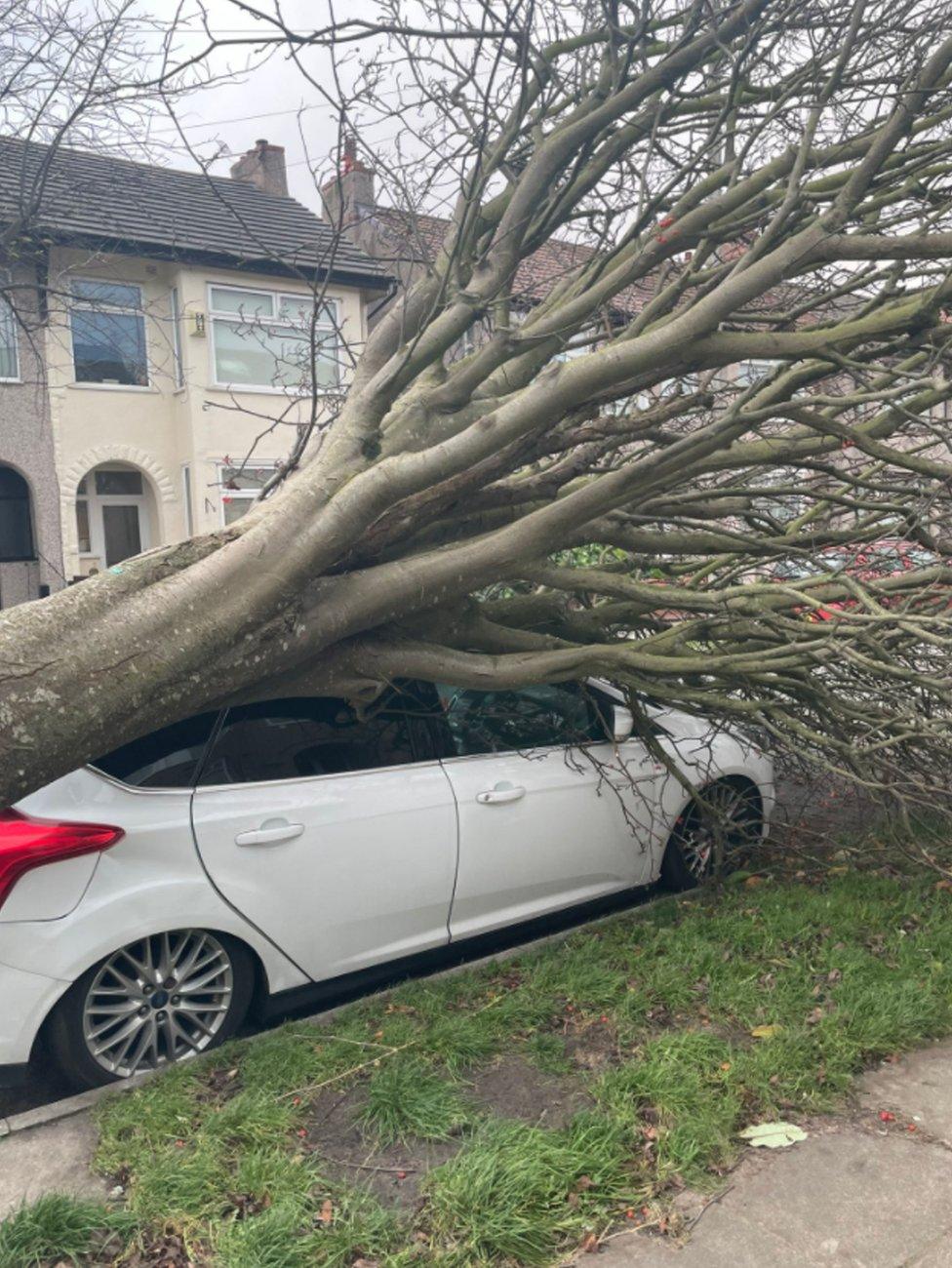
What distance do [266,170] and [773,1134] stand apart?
21578mm

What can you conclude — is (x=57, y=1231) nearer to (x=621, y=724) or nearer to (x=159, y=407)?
(x=621, y=724)

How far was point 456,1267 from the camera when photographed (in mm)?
2576

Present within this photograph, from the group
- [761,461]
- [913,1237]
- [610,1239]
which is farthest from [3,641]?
[761,461]

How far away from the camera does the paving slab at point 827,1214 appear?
2.64 metres

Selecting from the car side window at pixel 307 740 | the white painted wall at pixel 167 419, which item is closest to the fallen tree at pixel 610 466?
the car side window at pixel 307 740

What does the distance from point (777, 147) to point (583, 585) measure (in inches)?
122

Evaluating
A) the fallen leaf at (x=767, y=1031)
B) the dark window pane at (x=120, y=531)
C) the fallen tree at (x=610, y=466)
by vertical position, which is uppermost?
the dark window pane at (x=120, y=531)

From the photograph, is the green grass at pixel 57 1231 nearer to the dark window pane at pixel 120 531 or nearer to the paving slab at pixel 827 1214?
the paving slab at pixel 827 1214

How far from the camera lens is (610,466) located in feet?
16.6

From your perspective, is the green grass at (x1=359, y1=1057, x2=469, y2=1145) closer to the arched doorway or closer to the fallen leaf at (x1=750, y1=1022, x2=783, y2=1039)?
the fallen leaf at (x1=750, y1=1022, x2=783, y2=1039)

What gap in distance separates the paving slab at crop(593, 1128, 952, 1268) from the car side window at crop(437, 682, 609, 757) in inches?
82.9

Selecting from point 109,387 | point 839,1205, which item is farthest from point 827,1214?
point 109,387

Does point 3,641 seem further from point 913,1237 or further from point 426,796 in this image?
point 913,1237

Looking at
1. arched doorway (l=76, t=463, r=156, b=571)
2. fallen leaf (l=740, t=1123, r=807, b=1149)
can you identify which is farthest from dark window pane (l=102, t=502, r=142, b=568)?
fallen leaf (l=740, t=1123, r=807, b=1149)
